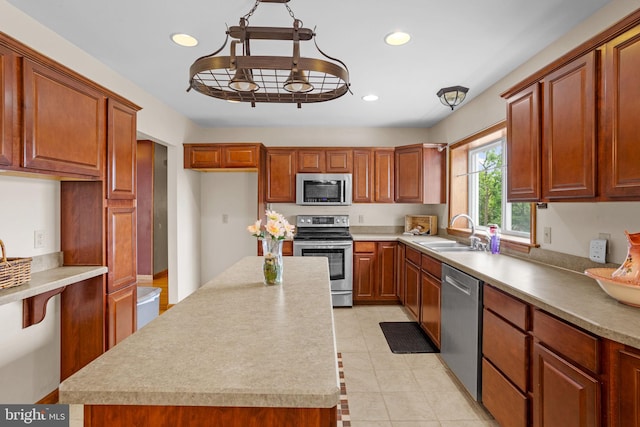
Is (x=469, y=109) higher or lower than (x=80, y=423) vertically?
higher

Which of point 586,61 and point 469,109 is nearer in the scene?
point 586,61

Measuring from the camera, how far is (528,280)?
1.79 m

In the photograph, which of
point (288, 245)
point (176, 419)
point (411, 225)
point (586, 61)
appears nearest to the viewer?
point (176, 419)

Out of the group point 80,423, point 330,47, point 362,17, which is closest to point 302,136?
point 330,47

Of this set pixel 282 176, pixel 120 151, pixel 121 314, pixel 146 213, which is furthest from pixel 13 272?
pixel 146 213

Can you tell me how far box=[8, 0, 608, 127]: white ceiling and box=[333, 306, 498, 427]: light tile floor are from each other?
2.43 meters

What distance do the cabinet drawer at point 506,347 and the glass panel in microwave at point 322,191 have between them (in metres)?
2.58

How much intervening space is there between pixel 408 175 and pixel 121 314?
11.3 feet

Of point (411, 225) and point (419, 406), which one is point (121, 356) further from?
point (411, 225)

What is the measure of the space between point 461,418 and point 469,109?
2.86 meters

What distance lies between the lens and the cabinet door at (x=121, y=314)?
219 centimetres

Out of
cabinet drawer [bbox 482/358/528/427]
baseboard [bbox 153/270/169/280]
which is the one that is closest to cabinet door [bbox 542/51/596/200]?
cabinet drawer [bbox 482/358/528/427]

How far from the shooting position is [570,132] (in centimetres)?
166

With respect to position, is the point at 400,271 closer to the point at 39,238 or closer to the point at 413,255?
the point at 413,255
